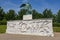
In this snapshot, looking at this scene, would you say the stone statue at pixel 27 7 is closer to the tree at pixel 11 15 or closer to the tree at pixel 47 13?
the tree at pixel 11 15

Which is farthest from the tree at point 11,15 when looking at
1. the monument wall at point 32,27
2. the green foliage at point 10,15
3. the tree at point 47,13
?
the monument wall at point 32,27

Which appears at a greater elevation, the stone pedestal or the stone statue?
the stone statue

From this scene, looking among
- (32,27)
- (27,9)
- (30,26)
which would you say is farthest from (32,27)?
(27,9)

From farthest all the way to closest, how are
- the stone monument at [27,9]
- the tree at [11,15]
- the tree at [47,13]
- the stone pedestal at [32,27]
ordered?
the tree at [47,13] < the tree at [11,15] < the stone monument at [27,9] < the stone pedestal at [32,27]

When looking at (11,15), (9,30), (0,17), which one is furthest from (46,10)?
(9,30)

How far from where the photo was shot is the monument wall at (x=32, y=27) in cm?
1344

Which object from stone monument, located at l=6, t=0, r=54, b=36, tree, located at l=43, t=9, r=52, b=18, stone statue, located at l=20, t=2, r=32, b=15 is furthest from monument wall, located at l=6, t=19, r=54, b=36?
tree, located at l=43, t=9, r=52, b=18

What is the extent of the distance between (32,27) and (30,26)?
30 centimetres

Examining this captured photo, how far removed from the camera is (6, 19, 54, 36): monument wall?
13438mm

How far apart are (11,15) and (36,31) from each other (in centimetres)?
3664

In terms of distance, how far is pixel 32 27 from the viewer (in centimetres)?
1456

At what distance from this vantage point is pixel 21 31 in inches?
614

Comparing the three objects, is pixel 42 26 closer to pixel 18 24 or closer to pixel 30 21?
pixel 30 21

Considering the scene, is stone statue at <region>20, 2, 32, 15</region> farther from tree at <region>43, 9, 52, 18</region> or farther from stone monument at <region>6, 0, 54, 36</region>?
tree at <region>43, 9, 52, 18</region>
